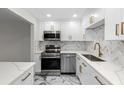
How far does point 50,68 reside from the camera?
13.3ft

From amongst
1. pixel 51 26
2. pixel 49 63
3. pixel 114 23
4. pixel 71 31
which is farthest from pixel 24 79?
pixel 71 31

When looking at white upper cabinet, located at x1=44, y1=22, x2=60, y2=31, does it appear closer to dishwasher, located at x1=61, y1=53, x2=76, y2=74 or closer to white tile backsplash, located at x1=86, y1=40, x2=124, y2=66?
dishwasher, located at x1=61, y1=53, x2=76, y2=74

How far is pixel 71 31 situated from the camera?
14.6 feet

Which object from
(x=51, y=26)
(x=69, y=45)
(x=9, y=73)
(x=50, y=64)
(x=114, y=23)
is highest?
(x=51, y=26)

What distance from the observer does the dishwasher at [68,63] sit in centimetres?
405

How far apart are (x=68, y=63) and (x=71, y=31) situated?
3.99ft

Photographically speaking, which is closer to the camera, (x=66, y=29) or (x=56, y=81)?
(x=56, y=81)

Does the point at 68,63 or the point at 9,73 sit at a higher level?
the point at 9,73

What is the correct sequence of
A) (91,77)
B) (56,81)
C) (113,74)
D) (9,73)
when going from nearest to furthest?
(9,73), (113,74), (91,77), (56,81)

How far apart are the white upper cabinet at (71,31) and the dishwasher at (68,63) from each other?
715mm

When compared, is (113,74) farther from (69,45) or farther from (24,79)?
(69,45)

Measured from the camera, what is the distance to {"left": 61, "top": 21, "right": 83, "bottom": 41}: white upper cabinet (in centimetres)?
443
